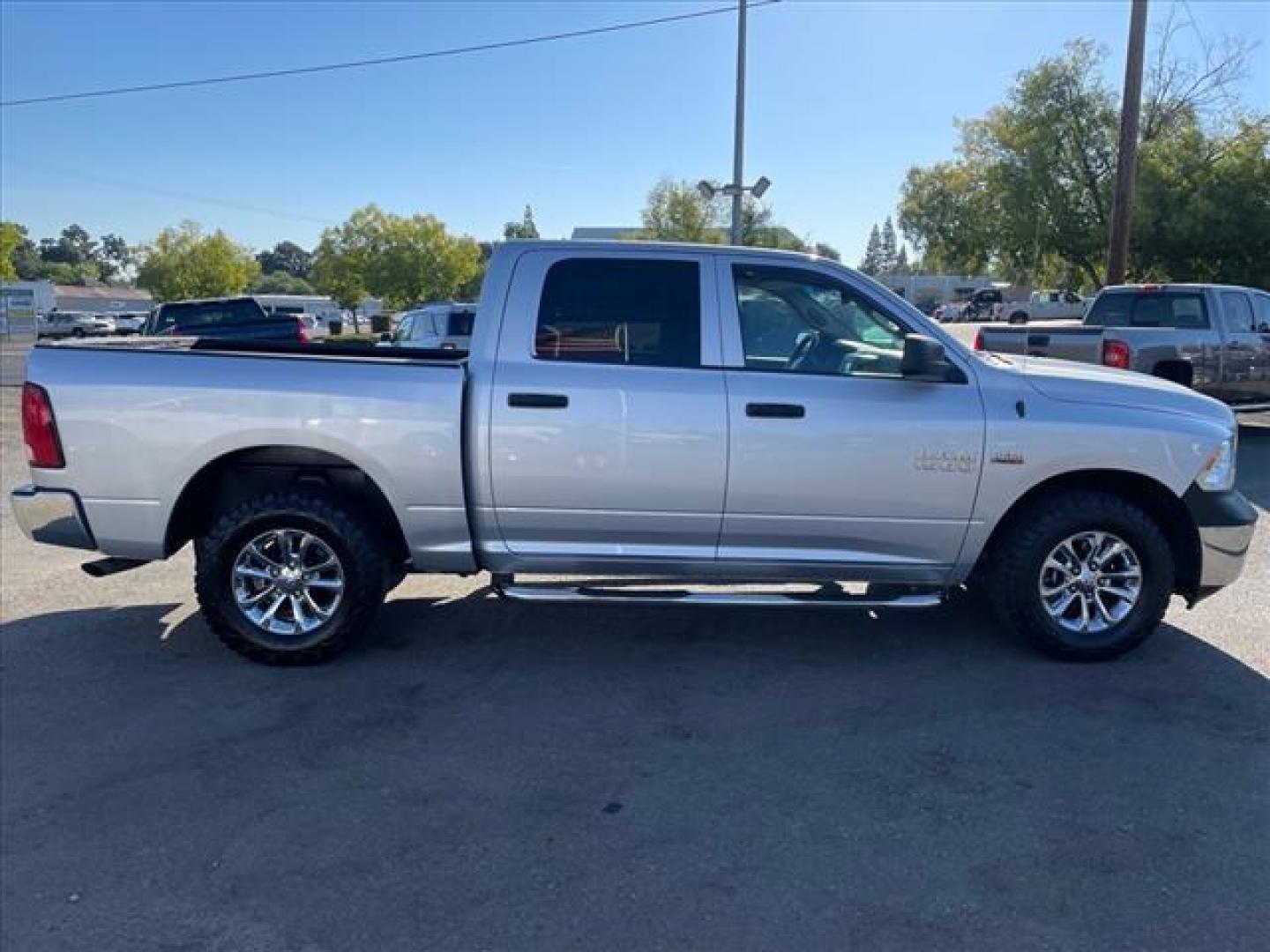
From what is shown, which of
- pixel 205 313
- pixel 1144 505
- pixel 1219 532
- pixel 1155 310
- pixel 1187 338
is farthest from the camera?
pixel 205 313

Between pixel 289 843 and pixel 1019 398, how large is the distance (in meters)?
3.69

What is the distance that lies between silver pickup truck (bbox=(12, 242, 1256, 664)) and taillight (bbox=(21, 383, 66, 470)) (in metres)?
0.01

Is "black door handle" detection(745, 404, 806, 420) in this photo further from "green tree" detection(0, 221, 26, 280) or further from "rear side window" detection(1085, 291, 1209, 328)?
"green tree" detection(0, 221, 26, 280)

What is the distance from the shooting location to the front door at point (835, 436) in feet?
14.6

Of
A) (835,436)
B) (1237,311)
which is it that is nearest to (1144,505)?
(835,436)

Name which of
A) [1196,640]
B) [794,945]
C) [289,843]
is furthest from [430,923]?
[1196,640]

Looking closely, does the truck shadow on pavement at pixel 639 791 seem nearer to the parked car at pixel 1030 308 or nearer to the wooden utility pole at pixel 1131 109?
the wooden utility pole at pixel 1131 109

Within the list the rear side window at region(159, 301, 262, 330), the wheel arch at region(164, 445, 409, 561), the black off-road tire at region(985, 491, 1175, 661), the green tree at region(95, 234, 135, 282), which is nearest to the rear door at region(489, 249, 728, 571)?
the wheel arch at region(164, 445, 409, 561)

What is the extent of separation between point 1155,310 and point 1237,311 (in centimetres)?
97

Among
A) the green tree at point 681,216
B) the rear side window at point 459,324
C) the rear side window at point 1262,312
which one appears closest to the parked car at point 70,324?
the green tree at point 681,216

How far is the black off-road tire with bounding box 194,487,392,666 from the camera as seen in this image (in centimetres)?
457

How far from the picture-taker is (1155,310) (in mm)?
11914

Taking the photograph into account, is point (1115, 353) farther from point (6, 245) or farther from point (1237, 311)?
point (6, 245)

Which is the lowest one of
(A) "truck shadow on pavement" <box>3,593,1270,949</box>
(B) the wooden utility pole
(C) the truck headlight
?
(A) "truck shadow on pavement" <box>3,593,1270,949</box>
